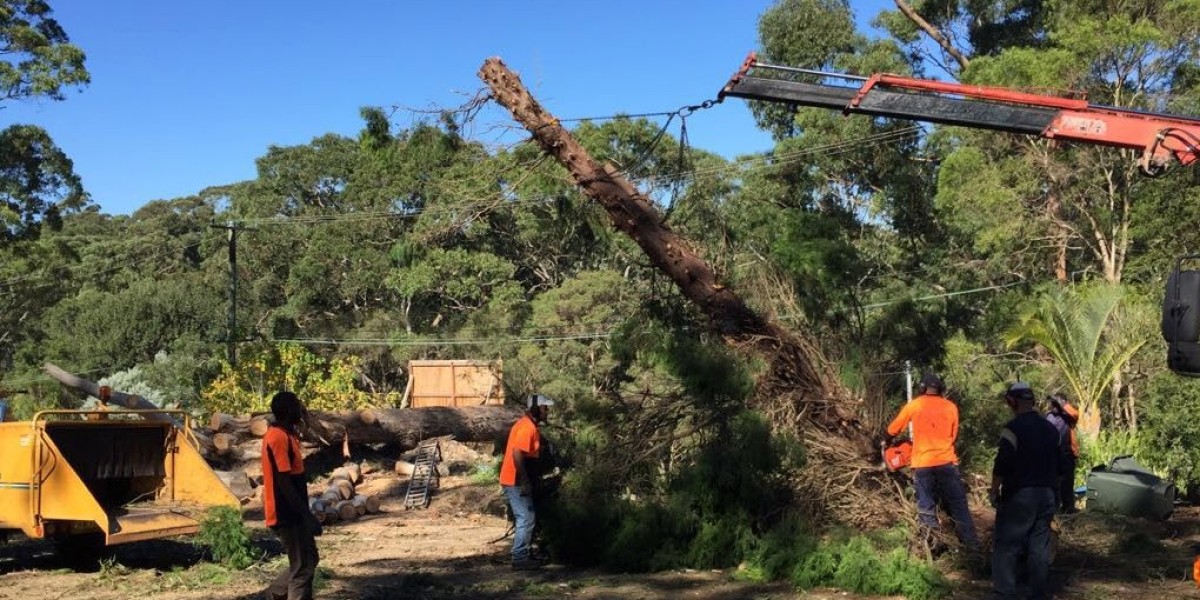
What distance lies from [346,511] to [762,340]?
7.89 metres

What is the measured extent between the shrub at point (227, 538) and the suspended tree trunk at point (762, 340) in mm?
4831

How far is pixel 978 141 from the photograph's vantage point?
23.5 meters

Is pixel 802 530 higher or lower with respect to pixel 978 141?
lower

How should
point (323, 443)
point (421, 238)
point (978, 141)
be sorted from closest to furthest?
point (421, 238) → point (323, 443) → point (978, 141)

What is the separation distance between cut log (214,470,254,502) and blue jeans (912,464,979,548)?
11.6 m

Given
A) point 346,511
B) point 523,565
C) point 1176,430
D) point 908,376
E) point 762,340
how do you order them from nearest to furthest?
1. point 523,565
2. point 762,340
3. point 908,376
4. point 1176,430
5. point 346,511

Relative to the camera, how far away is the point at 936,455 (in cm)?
912

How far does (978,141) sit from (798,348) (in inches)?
580

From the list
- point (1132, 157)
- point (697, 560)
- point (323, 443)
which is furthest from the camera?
point (1132, 157)

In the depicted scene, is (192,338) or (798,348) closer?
(798,348)

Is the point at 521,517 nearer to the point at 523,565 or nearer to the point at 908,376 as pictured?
the point at 523,565

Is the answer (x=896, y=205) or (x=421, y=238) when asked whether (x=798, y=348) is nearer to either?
(x=421, y=238)

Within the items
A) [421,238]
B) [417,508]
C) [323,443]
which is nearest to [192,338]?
[323,443]

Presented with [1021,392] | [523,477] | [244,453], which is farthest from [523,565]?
[244,453]
